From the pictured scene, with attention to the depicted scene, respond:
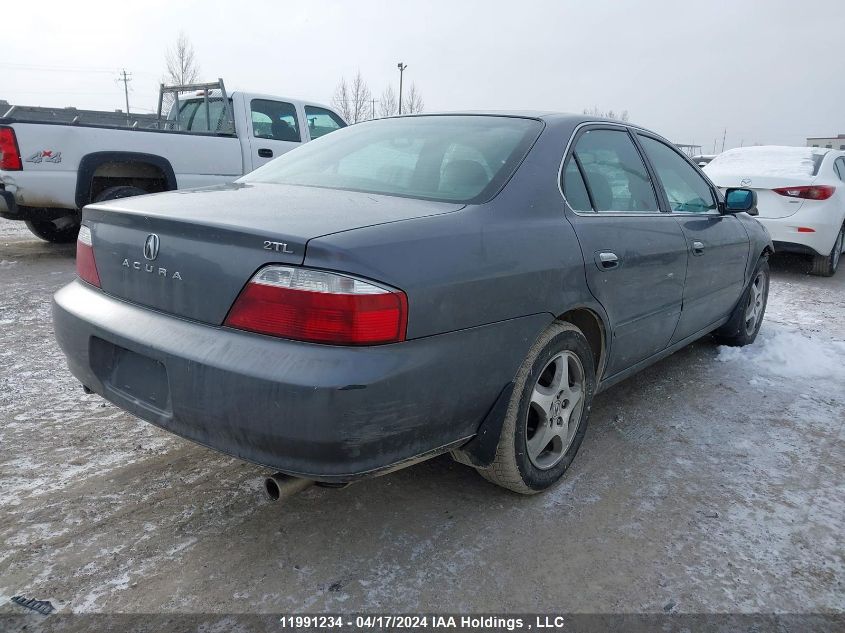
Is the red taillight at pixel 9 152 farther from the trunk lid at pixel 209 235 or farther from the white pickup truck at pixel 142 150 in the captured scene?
the trunk lid at pixel 209 235

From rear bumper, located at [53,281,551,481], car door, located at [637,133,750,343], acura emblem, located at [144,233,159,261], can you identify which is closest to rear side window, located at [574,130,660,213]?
car door, located at [637,133,750,343]

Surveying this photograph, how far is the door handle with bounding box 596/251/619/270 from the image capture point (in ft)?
8.84

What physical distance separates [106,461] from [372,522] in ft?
4.01

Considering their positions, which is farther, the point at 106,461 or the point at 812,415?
the point at 812,415

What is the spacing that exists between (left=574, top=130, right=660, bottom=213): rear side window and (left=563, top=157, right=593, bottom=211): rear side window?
0.18ft

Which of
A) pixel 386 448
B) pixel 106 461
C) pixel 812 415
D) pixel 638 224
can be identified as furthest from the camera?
pixel 812 415

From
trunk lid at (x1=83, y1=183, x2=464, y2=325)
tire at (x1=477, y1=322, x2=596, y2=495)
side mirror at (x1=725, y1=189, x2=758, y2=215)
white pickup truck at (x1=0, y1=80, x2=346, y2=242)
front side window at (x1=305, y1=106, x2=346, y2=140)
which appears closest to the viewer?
trunk lid at (x1=83, y1=183, x2=464, y2=325)

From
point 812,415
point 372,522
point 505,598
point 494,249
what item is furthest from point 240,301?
point 812,415

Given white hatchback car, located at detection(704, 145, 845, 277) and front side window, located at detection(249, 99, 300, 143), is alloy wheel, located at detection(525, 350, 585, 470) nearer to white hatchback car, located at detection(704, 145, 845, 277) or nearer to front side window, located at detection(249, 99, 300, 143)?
white hatchback car, located at detection(704, 145, 845, 277)

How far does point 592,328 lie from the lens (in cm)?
284

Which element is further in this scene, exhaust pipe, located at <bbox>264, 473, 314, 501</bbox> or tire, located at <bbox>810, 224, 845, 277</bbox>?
tire, located at <bbox>810, 224, 845, 277</bbox>

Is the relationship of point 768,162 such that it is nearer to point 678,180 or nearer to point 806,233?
point 806,233

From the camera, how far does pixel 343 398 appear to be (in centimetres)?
178

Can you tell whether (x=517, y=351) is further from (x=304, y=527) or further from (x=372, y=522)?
(x=304, y=527)
